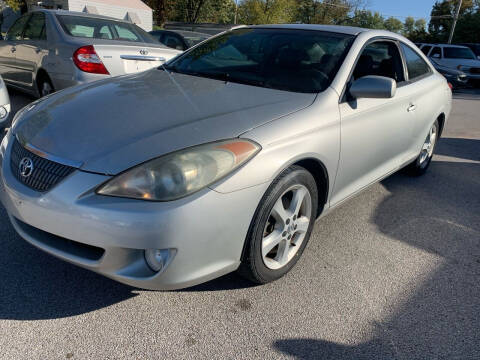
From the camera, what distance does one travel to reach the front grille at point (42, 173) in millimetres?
1980

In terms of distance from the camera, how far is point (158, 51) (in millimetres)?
5406

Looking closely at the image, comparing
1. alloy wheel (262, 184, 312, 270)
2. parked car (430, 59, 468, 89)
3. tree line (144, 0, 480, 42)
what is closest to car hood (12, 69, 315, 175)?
alloy wheel (262, 184, 312, 270)

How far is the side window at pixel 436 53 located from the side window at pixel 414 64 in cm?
1373

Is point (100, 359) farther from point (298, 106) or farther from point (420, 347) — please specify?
point (298, 106)

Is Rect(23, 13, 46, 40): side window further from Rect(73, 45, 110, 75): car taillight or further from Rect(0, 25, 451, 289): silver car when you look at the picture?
Rect(0, 25, 451, 289): silver car

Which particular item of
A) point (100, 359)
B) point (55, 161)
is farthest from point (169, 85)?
point (100, 359)

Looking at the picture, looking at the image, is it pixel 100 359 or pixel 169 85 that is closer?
pixel 100 359

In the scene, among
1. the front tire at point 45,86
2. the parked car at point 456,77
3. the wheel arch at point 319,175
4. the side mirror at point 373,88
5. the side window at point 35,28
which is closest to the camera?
the wheel arch at point 319,175

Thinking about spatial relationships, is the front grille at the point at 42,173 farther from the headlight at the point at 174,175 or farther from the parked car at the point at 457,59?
the parked car at the point at 457,59

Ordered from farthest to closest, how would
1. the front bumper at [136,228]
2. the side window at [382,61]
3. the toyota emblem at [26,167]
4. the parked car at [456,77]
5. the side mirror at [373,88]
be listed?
the parked car at [456,77], the side window at [382,61], the side mirror at [373,88], the toyota emblem at [26,167], the front bumper at [136,228]

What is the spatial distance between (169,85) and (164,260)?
143cm

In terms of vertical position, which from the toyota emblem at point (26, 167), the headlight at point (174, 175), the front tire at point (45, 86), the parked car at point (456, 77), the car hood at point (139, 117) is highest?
the car hood at point (139, 117)

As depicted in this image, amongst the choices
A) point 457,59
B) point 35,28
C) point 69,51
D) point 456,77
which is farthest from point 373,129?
point 457,59

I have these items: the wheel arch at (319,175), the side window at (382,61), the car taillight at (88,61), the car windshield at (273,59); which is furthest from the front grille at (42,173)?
the car taillight at (88,61)
